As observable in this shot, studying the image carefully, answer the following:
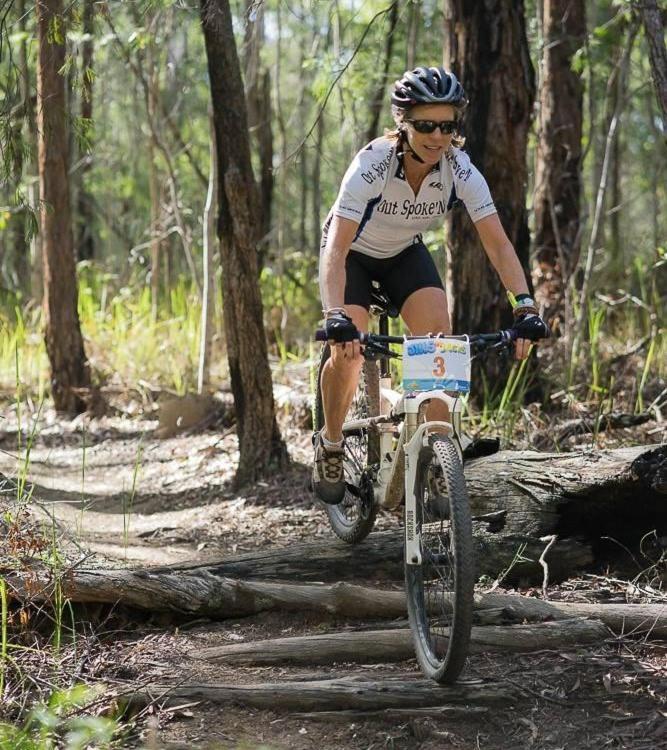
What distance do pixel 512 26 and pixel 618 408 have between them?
311 cm

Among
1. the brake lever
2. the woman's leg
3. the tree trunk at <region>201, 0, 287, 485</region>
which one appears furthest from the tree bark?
the tree trunk at <region>201, 0, 287, 485</region>

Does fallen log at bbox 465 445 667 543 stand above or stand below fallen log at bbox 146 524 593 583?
above

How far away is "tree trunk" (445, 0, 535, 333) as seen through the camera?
295 inches

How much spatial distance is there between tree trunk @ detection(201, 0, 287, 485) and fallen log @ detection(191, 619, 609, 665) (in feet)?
10.1

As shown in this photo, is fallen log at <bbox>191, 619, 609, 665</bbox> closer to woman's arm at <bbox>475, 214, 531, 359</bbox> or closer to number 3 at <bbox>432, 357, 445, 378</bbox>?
number 3 at <bbox>432, 357, 445, 378</bbox>

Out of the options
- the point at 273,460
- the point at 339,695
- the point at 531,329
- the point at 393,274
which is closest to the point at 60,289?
the point at 273,460

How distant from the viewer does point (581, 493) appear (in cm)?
471

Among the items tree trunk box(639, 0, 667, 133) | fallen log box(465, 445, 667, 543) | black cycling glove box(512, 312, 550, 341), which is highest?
tree trunk box(639, 0, 667, 133)

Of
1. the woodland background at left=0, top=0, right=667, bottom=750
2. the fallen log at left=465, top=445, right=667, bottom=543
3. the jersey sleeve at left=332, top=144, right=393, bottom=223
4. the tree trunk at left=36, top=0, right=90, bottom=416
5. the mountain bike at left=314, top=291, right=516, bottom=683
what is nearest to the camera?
the mountain bike at left=314, top=291, right=516, bottom=683

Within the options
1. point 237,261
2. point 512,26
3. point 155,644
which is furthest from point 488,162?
point 155,644

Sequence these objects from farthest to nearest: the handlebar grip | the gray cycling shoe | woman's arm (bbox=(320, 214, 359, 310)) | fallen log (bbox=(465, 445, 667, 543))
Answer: the gray cycling shoe < fallen log (bbox=(465, 445, 667, 543)) < woman's arm (bbox=(320, 214, 359, 310)) < the handlebar grip

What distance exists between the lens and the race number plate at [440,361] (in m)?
3.92

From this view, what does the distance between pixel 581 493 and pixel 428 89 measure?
6.60 ft

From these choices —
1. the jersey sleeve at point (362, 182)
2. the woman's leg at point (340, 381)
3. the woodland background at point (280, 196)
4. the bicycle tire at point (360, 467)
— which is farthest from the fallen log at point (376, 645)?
the woodland background at point (280, 196)
